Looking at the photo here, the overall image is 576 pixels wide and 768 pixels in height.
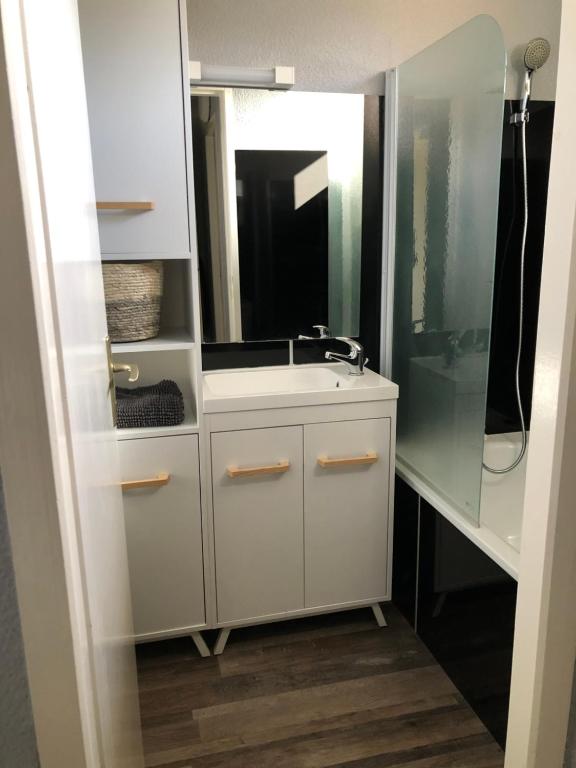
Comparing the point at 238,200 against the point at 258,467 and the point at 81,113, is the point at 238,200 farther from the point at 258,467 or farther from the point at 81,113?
the point at 81,113

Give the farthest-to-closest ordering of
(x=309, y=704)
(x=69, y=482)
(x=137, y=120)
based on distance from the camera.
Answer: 1. (x=309, y=704)
2. (x=137, y=120)
3. (x=69, y=482)

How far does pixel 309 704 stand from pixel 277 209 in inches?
65.7

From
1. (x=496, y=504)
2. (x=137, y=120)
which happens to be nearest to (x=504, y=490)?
(x=496, y=504)

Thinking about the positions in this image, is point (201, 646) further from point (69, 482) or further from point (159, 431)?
point (69, 482)

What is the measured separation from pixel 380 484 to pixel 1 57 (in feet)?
6.01

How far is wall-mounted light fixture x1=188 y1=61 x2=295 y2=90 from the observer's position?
2.05 m

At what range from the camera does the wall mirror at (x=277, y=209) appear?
2170 millimetres

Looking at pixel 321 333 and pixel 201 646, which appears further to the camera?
pixel 321 333

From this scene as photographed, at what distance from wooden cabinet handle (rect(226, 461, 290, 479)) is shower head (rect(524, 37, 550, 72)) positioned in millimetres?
1688

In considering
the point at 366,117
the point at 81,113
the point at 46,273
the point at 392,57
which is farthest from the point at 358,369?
→ the point at 46,273

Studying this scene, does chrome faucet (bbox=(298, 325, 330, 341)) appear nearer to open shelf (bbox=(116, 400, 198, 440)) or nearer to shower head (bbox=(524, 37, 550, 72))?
open shelf (bbox=(116, 400, 198, 440))

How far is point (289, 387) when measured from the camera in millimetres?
2266

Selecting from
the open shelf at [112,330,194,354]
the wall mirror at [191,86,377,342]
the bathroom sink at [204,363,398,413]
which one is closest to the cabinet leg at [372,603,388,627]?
the bathroom sink at [204,363,398,413]

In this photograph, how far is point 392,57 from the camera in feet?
7.32
